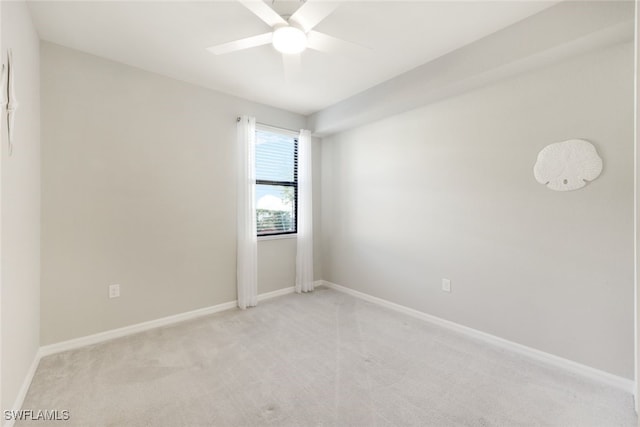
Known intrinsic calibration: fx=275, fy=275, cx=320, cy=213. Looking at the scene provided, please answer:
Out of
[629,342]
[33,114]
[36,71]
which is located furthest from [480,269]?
[36,71]

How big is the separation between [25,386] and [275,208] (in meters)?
2.75

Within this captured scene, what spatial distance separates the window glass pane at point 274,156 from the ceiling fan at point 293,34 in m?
1.68

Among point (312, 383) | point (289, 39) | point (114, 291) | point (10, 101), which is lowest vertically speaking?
point (312, 383)

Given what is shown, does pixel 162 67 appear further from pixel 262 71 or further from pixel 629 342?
pixel 629 342

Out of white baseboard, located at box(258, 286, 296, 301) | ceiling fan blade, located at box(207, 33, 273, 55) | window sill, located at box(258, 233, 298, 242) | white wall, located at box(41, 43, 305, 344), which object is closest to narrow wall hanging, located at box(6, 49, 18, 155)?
white wall, located at box(41, 43, 305, 344)

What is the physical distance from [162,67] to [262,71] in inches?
38.5

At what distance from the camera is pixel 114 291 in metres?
2.60

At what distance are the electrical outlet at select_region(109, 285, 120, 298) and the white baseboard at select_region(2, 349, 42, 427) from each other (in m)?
0.60

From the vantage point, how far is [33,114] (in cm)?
208

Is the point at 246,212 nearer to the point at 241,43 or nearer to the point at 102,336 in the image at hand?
the point at 102,336

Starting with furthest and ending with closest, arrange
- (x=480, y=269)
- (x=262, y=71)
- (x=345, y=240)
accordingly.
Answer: (x=345, y=240) → (x=262, y=71) → (x=480, y=269)

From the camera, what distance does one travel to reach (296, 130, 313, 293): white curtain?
3.95 metres

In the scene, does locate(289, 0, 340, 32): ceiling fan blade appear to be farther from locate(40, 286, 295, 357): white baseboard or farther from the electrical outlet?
locate(40, 286, 295, 357): white baseboard

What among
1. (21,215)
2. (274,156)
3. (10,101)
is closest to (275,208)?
(274,156)
